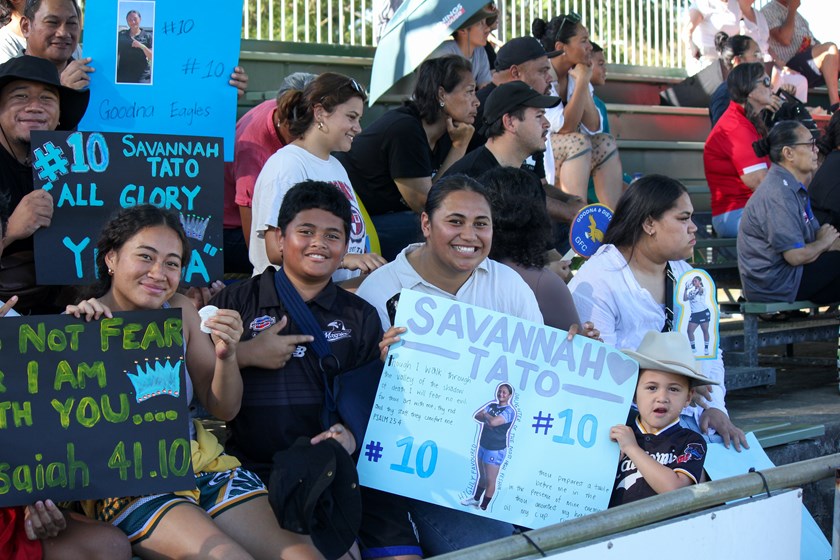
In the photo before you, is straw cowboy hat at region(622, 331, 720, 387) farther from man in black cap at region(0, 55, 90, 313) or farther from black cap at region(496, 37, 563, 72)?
black cap at region(496, 37, 563, 72)

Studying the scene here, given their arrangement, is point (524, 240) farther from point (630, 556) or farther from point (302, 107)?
point (630, 556)

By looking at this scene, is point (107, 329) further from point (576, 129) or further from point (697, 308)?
point (576, 129)

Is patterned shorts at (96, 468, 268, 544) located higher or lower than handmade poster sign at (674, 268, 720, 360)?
lower

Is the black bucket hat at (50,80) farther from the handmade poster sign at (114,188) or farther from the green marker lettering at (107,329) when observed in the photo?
the green marker lettering at (107,329)

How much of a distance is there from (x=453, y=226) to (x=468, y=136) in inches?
93.2

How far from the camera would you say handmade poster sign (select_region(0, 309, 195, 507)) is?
3.38 meters

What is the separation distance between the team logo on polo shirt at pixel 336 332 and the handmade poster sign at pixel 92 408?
0.60 meters

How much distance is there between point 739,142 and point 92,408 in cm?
656

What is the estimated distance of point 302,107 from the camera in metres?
5.19

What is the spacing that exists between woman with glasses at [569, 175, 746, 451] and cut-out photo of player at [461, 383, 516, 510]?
890 mm

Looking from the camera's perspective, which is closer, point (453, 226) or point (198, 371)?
point (198, 371)

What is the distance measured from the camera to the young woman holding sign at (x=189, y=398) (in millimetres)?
3461

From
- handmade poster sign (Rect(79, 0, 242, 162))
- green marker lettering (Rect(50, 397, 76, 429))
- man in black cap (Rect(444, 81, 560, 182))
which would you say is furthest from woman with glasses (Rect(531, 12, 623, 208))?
green marker lettering (Rect(50, 397, 76, 429))

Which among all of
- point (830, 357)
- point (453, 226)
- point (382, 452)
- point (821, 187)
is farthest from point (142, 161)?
point (830, 357)
